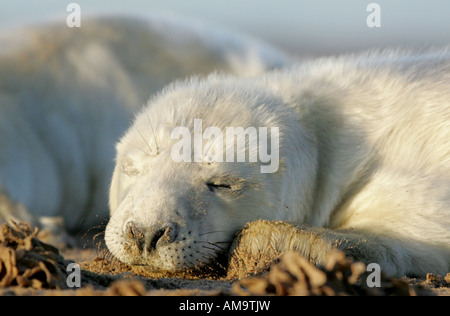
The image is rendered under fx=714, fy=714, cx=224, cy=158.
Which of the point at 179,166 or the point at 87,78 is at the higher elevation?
the point at 87,78

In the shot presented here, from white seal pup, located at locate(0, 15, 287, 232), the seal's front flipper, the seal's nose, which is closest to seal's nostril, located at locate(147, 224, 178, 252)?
the seal's nose

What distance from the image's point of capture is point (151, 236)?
3203 millimetres

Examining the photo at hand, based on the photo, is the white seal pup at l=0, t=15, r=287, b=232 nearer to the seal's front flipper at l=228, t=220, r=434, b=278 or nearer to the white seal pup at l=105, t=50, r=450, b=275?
the white seal pup at l=105, t=50, r=450, b=275

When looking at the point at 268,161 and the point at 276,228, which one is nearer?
the point at 276,228

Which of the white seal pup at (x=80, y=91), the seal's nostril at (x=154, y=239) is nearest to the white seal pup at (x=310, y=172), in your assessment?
the seal's nostril at (x=154, y=239)

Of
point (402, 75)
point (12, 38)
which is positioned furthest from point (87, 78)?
point (402, 75)

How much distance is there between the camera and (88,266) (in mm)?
3617

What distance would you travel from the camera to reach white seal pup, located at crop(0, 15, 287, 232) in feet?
21.0

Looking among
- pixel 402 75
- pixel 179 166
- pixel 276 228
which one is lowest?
pixel 276 228

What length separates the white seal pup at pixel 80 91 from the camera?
21.0ft

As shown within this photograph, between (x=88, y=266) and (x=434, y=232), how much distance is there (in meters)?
1.73

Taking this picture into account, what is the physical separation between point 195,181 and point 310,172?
0.75 metres

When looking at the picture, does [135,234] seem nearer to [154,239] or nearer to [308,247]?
[154,239]
